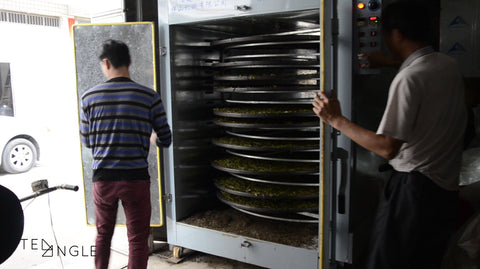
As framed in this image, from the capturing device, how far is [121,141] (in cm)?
241

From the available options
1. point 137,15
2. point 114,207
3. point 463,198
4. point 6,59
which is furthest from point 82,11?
point 463,198

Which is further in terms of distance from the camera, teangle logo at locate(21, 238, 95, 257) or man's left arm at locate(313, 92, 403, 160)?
teangle logo at locate(21, 238, 95, 257)

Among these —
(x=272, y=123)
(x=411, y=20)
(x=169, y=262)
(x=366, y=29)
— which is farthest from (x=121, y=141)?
(x=411, y=20)

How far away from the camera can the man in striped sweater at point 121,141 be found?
2395 millimetres

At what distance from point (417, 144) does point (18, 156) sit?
22.0 ft

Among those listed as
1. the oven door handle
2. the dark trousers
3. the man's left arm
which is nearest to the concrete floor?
the oven door handle

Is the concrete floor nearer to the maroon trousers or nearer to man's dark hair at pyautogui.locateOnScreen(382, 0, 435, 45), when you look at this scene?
the maroon trousers

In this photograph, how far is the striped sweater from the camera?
2387 mm

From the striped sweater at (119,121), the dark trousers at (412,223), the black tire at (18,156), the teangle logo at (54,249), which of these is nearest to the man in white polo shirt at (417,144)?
the dark trousers at (412,223)

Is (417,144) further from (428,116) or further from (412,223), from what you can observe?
(412,223)

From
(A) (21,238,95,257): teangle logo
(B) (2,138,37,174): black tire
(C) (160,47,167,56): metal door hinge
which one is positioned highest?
(C) (160,47,167,56): metal door hinge

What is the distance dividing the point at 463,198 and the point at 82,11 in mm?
10088

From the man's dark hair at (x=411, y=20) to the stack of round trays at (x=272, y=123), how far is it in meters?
0.87

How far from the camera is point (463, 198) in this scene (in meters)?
2.60
